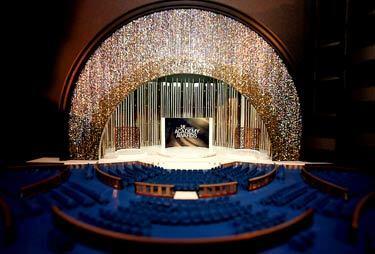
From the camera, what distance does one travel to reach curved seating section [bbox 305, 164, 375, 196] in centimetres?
880

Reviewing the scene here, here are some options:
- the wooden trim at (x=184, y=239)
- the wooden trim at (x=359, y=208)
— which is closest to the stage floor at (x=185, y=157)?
the wooden trim at (x=359, y=208)

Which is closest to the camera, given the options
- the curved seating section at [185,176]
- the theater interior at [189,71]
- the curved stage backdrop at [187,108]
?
the curved seating section at [185,176]

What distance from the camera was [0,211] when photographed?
6.30 meters

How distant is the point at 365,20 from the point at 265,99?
4.82 meters

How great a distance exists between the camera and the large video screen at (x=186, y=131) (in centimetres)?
1515

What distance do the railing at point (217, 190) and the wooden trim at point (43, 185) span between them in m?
4.29

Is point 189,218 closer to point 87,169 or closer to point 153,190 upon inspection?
point 153,190

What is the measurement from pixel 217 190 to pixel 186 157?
4859 mm

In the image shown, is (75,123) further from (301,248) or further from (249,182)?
(301,248)

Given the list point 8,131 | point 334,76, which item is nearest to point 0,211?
point 8,131

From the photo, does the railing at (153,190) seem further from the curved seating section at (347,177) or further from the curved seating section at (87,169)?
the curved seating section at (347,177)

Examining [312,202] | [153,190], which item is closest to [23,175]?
[153,190]

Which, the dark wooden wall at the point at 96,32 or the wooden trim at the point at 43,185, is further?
the dark wooden wall at the point at 96,32

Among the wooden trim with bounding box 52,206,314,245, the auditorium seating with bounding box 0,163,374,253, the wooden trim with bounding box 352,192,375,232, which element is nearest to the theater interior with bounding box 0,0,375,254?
the auditorium seating with bounding box 0,163,374,253
